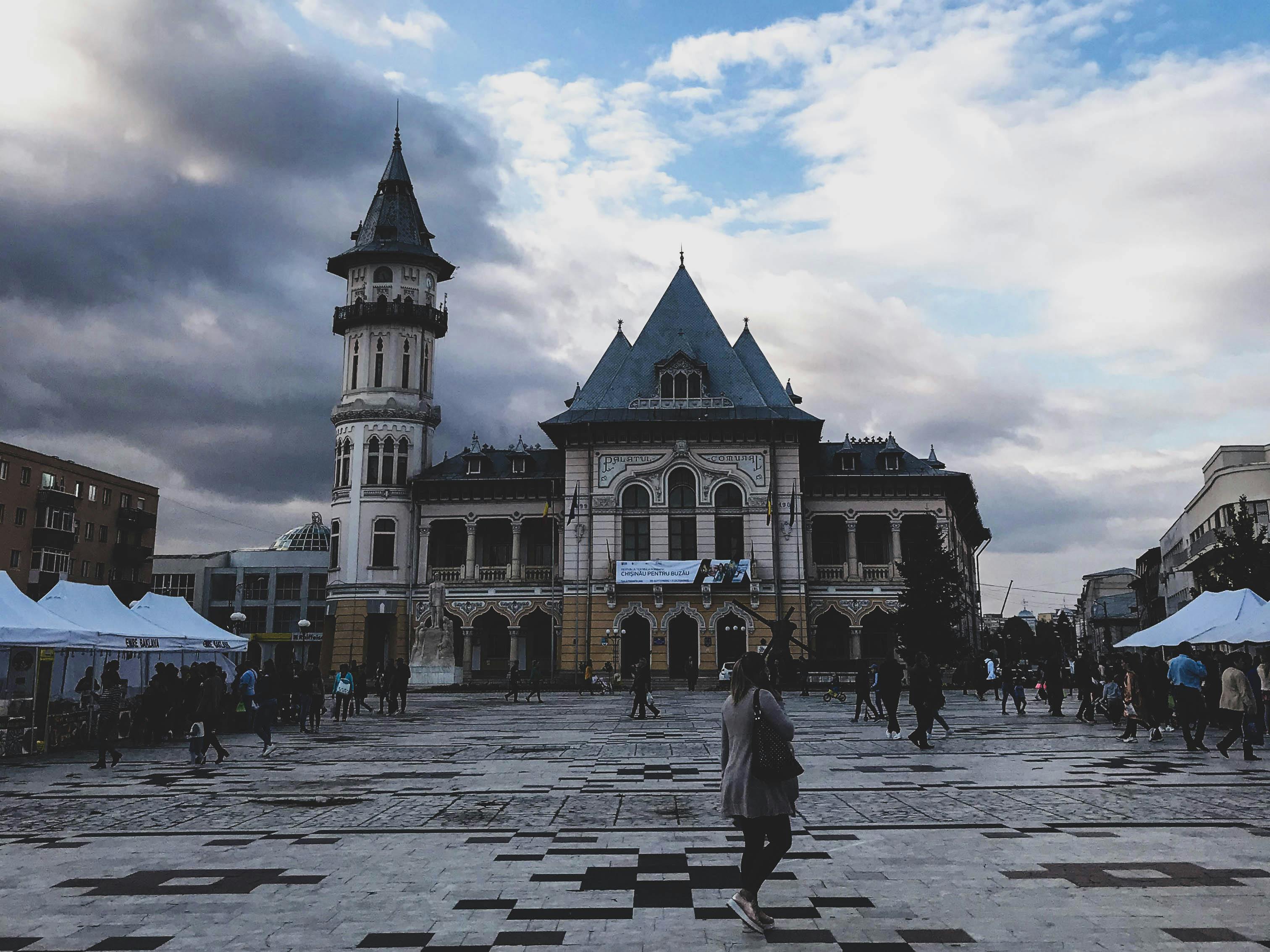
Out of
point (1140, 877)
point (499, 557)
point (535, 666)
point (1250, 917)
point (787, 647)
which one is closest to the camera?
point (1250, 917)

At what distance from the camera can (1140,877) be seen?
748cm

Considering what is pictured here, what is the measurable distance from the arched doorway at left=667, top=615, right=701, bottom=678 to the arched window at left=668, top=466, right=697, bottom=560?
3.36 m

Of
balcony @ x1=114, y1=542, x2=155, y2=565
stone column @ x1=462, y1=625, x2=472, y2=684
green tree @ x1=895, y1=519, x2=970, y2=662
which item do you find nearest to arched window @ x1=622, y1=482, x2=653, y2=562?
stone column @ x1=462, y1=625, x2=472, y2=684

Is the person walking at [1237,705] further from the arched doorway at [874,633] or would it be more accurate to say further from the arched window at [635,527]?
the arched doorway at [874,633]

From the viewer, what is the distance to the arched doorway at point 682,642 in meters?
52.1

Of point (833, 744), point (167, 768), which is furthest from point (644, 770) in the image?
point (167, 768)

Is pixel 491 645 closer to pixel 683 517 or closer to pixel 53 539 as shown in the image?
pixel 683 517

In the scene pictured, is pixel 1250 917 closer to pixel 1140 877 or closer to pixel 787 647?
pixel 1140 877

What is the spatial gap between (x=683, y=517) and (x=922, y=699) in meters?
35.6

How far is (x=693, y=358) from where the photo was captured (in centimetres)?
5528

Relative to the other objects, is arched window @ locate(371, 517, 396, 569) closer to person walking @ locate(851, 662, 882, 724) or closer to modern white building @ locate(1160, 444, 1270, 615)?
person walking @ locate(851, 662, 882, 724)

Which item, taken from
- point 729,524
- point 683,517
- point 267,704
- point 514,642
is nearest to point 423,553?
point 514,642

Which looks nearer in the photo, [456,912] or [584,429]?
[456,912]

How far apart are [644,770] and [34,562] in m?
61.7
